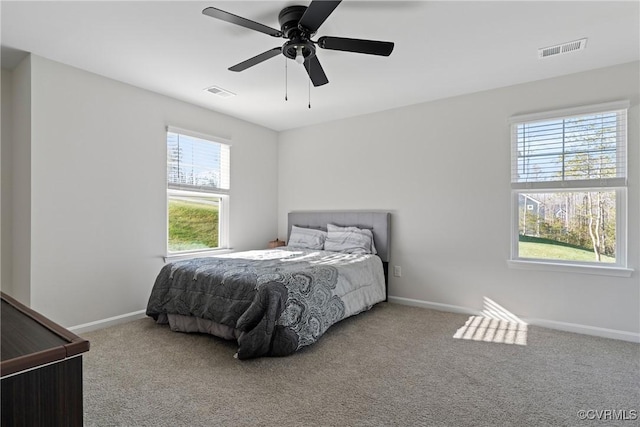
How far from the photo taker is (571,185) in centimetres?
329

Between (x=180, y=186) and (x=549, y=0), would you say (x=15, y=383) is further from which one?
(x=180, y=186)

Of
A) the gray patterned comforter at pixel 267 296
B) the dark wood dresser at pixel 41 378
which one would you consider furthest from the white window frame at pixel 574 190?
the dark wood dresser at pixel 41 378

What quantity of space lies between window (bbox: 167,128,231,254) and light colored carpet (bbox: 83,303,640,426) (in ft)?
4.46

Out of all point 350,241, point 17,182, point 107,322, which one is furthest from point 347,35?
point 107,322

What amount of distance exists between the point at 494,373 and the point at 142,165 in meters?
3.84

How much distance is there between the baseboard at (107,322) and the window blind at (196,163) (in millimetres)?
1475

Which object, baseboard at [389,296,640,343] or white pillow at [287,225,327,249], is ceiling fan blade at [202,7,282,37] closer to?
white pillow at [287,225,327,249]

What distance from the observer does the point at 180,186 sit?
410 centimetres

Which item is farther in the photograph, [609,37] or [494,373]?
[609,37]

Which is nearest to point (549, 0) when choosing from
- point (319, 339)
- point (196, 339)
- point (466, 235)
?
point (466, 235)

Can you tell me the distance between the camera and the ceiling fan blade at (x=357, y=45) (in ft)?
7.16

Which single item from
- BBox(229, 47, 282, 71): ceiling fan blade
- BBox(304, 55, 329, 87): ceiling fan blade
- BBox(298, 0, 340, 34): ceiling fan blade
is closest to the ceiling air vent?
BBox(304, 55, 329, 87): ceiling fan blade

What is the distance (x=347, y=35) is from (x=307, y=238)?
2.74 metres

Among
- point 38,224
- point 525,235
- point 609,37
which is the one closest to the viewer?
point 609,37
